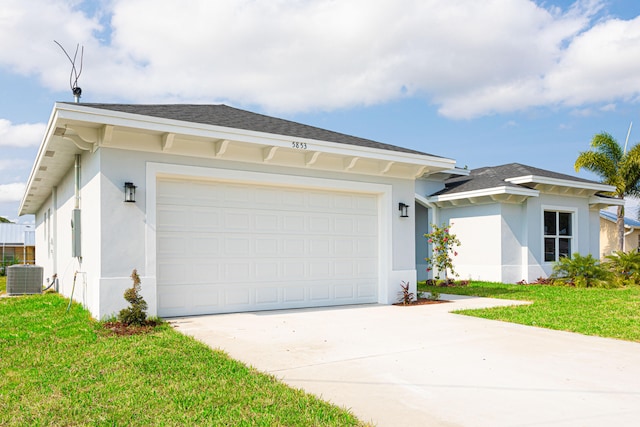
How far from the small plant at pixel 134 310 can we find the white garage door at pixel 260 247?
0.94 m

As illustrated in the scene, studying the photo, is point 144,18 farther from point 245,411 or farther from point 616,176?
point 616,176

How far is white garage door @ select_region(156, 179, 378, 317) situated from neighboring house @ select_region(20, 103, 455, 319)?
0.02m

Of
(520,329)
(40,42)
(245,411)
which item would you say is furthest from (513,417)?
(40,42)

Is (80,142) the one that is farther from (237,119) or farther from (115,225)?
(237,119)

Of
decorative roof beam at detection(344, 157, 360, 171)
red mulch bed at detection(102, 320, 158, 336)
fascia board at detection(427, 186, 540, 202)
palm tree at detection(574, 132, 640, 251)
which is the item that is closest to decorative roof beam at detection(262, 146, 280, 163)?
decorative roof beam at detection(344, 157, 360, 171)

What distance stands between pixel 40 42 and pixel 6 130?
50039mm

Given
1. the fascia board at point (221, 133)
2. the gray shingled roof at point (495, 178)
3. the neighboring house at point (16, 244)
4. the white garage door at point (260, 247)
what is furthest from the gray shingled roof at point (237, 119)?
the neighboring house at point (16, 244)

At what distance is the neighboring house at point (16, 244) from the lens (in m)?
25.5

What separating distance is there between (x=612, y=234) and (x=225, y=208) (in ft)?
78.8

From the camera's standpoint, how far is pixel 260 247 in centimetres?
898

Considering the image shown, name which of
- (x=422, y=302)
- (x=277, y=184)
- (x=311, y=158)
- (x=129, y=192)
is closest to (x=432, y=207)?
(x=422, y=302)

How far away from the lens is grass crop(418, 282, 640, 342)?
7.20 meters

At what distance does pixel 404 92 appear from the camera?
15.7 meters

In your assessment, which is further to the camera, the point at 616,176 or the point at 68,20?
the point at 616,176
